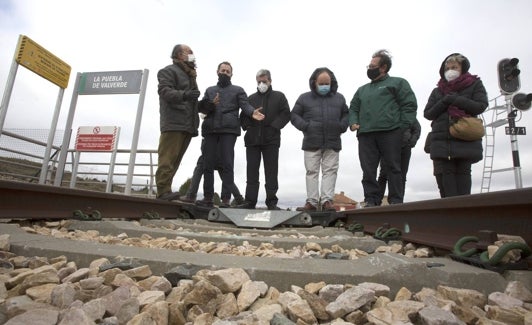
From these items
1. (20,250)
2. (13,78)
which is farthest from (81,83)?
(20,250)

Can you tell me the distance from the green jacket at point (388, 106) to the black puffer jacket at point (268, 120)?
1.08 meters

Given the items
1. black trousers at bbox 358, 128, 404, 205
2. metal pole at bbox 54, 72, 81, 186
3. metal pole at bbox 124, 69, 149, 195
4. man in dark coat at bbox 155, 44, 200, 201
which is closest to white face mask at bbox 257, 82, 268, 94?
man in dark coat at bbox 155, 44, 200, 201

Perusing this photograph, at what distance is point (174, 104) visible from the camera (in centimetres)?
426

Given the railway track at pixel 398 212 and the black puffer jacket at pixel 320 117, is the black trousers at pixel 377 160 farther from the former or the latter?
the railway track at pixel 398 212

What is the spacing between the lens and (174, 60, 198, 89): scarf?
4.54 metres

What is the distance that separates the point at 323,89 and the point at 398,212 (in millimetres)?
2524

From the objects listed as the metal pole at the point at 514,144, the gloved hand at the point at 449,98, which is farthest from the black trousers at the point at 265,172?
the metal pole at the point at 514,144

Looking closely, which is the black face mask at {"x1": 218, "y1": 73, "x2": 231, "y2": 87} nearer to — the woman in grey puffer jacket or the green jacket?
the woman in grey puffer jacket

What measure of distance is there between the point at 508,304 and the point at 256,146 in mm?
3944

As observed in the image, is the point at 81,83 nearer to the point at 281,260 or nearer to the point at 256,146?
the point at 256,146

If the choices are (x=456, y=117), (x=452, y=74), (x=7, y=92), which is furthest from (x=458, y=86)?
(x=7, y=92)

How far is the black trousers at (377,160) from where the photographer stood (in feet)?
12.9

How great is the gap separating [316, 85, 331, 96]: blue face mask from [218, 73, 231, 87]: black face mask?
1.35m

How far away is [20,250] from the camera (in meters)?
1.44
